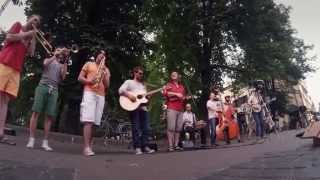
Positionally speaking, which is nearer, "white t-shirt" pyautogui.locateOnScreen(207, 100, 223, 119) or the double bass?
"white t-shirt" pyautogui.locateOnScreen(207, 100, 223, 119)

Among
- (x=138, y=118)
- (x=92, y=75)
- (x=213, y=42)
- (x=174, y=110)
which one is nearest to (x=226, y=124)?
(x=174, y=110)

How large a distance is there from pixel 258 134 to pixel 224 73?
15657 mm

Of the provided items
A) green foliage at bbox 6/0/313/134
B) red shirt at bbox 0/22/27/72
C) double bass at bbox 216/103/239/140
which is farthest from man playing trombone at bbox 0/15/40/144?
green foliage at bbox 6/0/313/134

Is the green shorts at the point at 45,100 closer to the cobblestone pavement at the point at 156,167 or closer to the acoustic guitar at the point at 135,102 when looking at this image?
the cobblestone pavement at the point at 156,167

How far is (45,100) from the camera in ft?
32.1

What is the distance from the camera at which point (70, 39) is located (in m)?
20.1

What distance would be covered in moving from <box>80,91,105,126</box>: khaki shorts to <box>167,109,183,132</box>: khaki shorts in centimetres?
240

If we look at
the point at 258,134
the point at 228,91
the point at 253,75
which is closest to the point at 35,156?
the point at 258,134

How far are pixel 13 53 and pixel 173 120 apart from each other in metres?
4.23

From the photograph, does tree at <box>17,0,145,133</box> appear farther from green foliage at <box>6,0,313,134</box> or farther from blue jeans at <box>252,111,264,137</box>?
blue jeans at <box>252,111,264,137</box>

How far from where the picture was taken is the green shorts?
9703mm

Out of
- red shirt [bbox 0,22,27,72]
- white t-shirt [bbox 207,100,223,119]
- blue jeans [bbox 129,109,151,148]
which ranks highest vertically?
red shirt [bbox 0,22,27,72]

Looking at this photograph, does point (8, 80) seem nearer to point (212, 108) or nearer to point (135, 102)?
point (135, 102)

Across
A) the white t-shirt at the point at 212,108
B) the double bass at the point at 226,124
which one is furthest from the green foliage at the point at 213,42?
the white t-shirt at the point at 212,108
